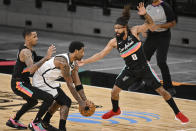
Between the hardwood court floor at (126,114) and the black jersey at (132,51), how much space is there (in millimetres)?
1055

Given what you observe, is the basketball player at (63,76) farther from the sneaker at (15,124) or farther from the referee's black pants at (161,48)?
the referee's black pants at (161,48)

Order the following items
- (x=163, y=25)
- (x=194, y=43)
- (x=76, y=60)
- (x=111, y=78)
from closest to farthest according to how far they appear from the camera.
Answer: (x=76, y=60) < (x=163, y=25) < (x=111, y=78) < (x=194, y=43)

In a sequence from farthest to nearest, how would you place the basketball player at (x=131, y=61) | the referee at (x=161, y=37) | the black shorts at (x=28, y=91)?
the referee at (x=161, y=37) → the basketball player at (x=131, y=61) → the black shorts at (x=28, y=91)

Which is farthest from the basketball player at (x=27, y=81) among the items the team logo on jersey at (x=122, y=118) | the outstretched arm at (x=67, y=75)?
the team logo on jersey at (x=122, y=118)

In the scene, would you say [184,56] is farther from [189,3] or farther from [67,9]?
[67,9]

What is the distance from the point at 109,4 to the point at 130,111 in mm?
11261

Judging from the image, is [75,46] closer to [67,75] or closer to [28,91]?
[67,75]

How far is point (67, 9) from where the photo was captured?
24.0 metres

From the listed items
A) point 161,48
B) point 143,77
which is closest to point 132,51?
point 143,77

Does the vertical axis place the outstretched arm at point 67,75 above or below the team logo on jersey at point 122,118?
above

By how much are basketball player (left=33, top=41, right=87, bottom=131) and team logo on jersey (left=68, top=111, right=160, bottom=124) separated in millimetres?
1217

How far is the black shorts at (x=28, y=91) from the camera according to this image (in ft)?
33.4

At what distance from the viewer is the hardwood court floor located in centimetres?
1091

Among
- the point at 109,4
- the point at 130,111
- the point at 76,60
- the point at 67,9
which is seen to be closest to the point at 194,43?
the point at 109,4
